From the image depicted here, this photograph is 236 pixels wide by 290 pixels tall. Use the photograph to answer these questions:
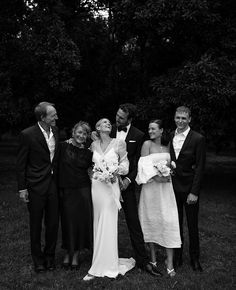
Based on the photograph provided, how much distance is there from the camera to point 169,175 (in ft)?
19.0

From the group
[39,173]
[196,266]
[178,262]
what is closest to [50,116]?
[39,173]

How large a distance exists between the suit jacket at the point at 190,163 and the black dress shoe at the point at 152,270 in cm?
124

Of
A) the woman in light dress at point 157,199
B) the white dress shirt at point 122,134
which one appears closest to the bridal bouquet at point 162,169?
the woman in light dress at point 157,199

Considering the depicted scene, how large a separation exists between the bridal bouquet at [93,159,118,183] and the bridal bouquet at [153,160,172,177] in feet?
2.04

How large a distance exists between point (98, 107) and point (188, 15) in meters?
6.36

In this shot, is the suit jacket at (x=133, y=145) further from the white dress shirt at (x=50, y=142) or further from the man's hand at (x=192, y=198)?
the white dress shirt at (x=50, y=142)

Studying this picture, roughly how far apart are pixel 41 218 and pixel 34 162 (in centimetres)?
87

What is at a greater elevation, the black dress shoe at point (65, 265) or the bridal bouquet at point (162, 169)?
the bridal bouquet at point (162, 169)

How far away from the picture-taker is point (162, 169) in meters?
5.63

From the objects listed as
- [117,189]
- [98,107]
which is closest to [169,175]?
[117,189]

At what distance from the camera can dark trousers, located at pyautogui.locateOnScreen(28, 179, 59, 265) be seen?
5785mm

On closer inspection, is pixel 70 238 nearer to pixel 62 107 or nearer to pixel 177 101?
pixel 177 101

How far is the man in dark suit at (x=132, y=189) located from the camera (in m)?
5.94

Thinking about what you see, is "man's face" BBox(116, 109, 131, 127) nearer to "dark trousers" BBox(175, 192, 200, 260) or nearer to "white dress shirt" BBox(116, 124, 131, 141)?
"white dress shirt" BBox(116, 124, 131, 141)
